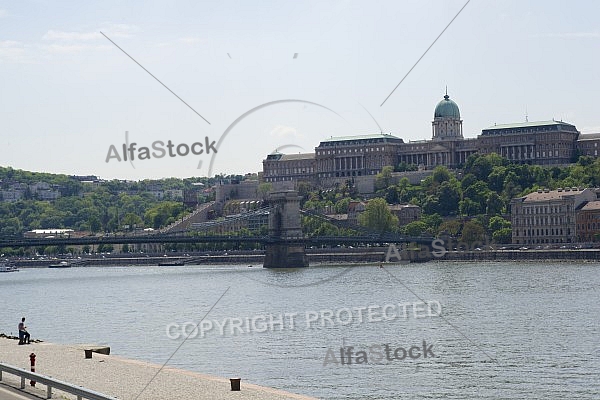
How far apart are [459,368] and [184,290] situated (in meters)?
27.7

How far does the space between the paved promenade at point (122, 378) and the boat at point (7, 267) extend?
64.1 m

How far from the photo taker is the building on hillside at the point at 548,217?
77625 mm

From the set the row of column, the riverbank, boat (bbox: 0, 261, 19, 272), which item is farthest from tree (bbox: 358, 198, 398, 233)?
the row of column

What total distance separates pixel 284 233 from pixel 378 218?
14.1 metres

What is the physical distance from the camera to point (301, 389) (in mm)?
19922

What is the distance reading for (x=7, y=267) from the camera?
3492 inches

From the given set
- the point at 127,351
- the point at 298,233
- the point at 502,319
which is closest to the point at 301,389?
the point at 127,351

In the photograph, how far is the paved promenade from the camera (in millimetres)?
17391

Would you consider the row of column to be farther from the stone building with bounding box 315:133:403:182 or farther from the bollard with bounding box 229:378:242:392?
the bollard with bounding box 229:378:242:392

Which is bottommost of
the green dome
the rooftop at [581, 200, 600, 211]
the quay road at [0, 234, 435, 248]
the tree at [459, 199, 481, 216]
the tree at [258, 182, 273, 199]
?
the quay road at [0, 234, 435, 248]

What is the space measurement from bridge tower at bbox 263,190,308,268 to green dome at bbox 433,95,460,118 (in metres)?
45.9

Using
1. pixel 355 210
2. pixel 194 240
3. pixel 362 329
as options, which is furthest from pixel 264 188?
pixel 362 329

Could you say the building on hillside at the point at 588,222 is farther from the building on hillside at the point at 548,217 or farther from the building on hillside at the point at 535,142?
the building on hillside at the point at 535,142

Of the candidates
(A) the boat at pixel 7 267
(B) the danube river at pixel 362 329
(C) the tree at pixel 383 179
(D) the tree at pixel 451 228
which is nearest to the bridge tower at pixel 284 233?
(D) the tree at pixel 451 228
